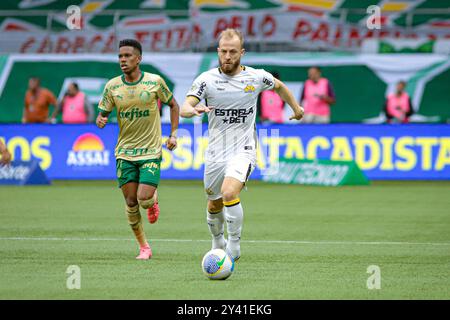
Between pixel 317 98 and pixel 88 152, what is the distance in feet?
18.9

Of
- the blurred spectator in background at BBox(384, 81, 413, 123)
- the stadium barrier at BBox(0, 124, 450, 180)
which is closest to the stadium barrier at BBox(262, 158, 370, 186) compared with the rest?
the stadium barrier at BBox(0, 124, 450, 180)

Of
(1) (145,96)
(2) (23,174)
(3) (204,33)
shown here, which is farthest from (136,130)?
(3) (204,33)

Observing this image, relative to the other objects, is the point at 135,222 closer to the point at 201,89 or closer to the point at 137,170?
the point at 137,170

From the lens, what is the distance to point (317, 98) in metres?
25.4

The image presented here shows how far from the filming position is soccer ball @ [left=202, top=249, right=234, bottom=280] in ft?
31.2

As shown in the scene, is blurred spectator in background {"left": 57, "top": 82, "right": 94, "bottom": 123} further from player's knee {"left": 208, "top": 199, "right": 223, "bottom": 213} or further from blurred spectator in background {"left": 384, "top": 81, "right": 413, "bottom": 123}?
player's knee {"left": 208, "top": 199, "right": 223, "bottom": 213}

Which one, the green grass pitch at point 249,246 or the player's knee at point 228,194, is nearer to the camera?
the green grass pitch at point 249,246

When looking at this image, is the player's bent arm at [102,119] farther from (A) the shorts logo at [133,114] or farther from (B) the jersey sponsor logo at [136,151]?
(B) the jersey sponsor logo at [136,151]

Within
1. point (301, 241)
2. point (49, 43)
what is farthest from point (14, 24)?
point (301, 241)

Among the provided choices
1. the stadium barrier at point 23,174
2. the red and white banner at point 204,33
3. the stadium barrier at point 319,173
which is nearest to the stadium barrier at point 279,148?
the stadium barrier at point 319,173

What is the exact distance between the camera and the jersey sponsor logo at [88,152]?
2375 cm

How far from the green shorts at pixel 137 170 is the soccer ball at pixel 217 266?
2.14 metres

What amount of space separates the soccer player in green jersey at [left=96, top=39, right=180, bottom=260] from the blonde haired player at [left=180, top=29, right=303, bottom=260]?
0.96m
